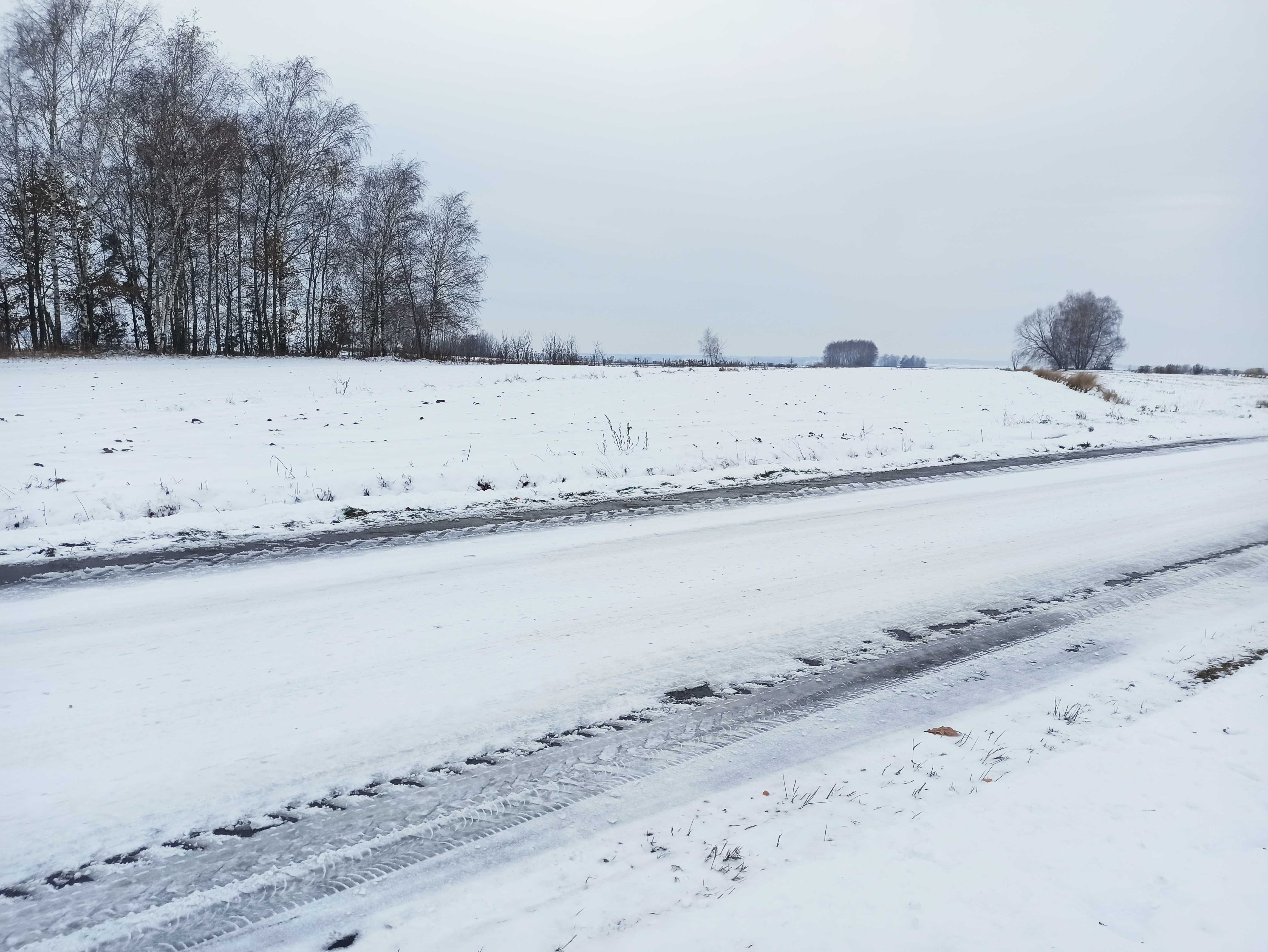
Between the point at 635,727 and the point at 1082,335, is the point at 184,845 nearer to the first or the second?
the point at 635,727

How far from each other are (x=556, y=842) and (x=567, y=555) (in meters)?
3.41

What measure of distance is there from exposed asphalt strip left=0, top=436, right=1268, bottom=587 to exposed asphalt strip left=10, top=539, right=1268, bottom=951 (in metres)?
3.54

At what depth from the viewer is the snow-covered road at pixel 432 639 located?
277cm

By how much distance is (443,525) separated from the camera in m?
6.76

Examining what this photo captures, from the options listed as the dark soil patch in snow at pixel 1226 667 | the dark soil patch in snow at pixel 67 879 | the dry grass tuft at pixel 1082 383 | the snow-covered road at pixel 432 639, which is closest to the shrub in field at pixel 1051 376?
the dry grass tuft at pixel 1082 383

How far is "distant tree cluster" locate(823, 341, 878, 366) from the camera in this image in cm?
11675

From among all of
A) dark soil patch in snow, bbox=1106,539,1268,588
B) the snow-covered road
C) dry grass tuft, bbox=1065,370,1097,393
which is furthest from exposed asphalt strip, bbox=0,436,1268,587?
dry grass tuft, bbox=1065,370,1097,393

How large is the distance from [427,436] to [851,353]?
4861 inches

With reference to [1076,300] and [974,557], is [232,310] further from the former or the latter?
[1076,300]

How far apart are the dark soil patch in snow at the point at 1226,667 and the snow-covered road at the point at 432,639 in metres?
1.19

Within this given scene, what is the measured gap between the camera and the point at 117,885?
2238 millimetres

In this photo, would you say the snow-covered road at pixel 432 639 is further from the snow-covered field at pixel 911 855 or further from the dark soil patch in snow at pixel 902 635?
the snow-covered field at pixel 911 855

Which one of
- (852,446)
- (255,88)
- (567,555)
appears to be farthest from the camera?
(255,88)

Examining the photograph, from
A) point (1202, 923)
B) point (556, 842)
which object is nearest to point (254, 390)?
point (556, 842)
